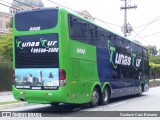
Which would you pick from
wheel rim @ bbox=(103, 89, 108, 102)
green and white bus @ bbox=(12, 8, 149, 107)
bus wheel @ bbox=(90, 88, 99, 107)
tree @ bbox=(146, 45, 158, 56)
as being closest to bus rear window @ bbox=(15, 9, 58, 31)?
green and white bus @ bbox=(12, 8, 149, 107)

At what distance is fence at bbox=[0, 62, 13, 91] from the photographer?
30.4 meters

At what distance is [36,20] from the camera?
45.3ft

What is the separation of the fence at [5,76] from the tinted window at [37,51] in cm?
1679

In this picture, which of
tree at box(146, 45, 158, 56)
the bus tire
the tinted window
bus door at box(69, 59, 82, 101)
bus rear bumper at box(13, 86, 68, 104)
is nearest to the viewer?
bus rear bumper at box(13, 86, 68, 104)

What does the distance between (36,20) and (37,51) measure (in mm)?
1222

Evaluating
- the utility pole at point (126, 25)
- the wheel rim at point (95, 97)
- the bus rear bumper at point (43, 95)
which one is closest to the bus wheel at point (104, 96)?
the wheel rim at point (95, 97)

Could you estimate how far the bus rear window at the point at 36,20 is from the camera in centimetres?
1338

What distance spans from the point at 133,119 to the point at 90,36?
15.9 feet

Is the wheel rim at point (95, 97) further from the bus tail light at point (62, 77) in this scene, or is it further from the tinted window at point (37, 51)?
the tinted window at point (37, 51)

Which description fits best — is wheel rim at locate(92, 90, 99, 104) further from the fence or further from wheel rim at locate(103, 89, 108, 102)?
the fence

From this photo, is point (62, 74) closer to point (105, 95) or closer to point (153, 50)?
point (105, 95)

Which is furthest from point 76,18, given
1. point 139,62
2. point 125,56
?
point 139,62

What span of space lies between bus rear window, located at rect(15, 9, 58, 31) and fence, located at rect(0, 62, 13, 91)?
55.2ft

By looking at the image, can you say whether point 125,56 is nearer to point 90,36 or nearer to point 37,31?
point 90,36
